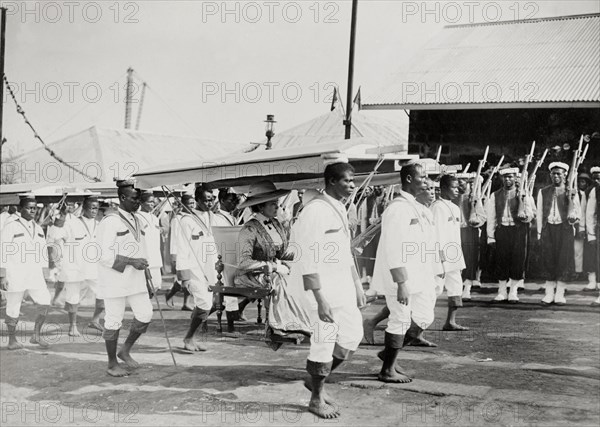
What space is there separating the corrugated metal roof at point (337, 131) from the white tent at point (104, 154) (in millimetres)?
5532

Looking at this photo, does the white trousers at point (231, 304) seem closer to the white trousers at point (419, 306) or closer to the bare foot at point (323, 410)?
the white trousers at point (419, 306)

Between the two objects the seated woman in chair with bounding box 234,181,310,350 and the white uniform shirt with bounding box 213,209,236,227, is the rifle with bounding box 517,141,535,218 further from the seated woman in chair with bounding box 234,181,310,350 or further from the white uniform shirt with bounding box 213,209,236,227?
the seated woman in chair with bounding box 234,181,310,350

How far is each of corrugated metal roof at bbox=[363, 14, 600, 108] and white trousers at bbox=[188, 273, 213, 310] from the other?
766 cm

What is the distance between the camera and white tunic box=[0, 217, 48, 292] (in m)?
9.41

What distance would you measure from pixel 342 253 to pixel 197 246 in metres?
3.73

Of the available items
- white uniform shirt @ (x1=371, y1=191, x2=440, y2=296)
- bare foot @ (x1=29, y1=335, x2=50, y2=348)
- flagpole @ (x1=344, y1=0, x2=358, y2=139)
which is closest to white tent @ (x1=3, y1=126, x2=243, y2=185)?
flagpole @ (x1=344, y1=0, x2=358, y2=139)

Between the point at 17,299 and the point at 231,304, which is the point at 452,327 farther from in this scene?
the point at 17,299

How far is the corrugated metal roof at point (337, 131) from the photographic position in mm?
25250

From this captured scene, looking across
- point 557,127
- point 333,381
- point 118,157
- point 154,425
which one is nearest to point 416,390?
point 333,381

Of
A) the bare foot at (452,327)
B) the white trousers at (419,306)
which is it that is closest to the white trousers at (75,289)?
the bare foot at (452,327)

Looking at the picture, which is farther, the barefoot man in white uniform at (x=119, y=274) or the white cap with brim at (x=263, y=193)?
the white cap with brim at (x=263, y=193)

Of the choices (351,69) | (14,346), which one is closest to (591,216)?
(351,69)

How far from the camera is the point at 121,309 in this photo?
7.60 m

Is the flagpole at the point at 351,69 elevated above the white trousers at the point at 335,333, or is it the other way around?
the flagpole at the point at 351,69
